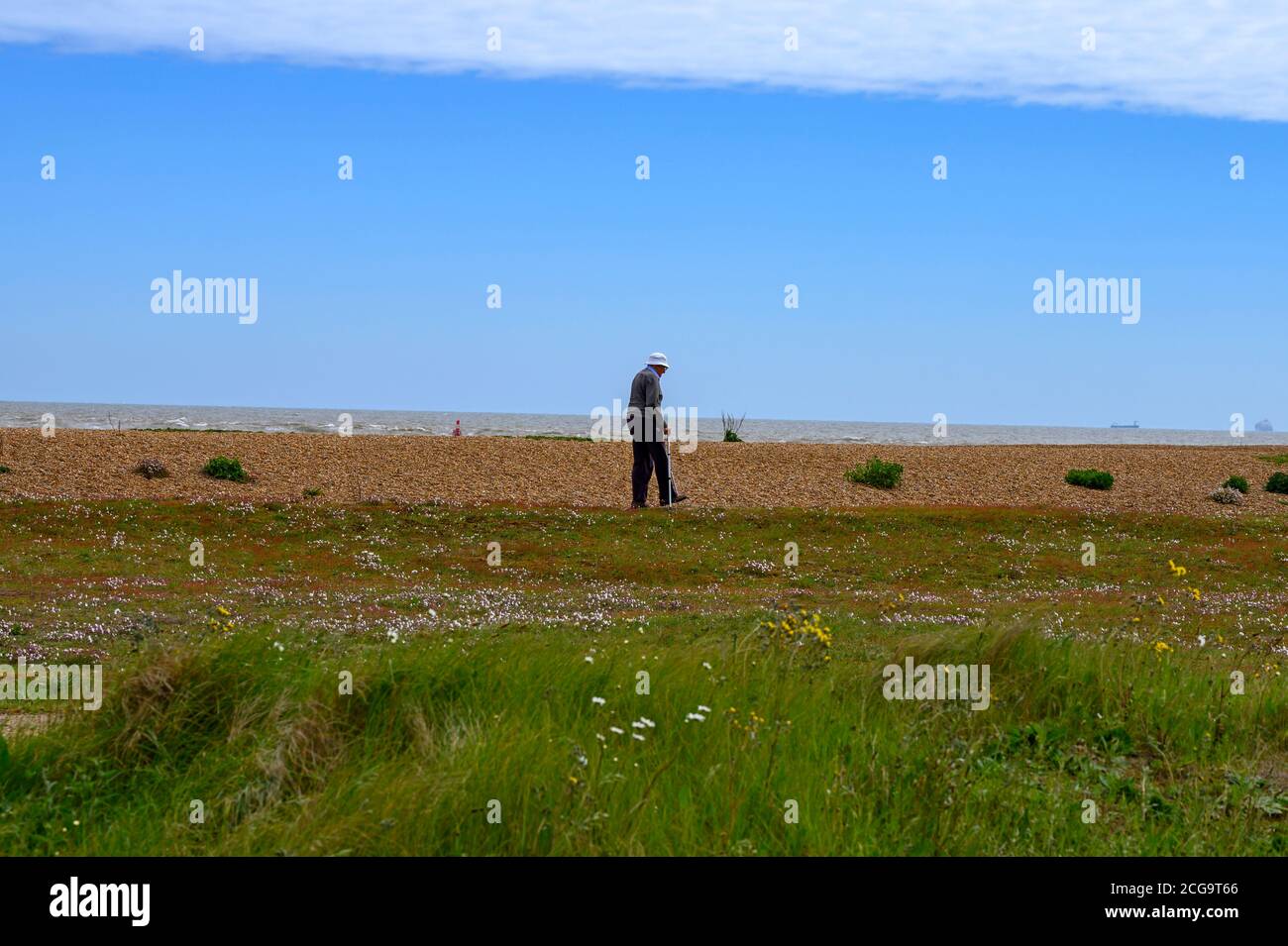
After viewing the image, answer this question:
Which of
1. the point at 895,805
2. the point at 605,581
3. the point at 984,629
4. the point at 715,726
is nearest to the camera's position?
the point at 895,805

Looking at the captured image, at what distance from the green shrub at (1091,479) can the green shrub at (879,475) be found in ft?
17.7

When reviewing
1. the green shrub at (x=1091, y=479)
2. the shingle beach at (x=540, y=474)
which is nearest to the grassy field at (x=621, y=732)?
the shingle beach at (x=540, y=474)

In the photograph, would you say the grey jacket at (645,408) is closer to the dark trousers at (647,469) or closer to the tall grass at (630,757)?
the dark trousers at (647,469)

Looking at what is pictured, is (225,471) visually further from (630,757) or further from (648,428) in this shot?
(630,757)

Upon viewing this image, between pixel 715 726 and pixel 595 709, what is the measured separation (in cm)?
76

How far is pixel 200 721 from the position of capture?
670 centimetres

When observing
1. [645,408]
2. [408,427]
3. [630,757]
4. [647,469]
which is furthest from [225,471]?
[408,427]

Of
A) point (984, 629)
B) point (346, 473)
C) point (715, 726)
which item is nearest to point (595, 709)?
point (715, 726)

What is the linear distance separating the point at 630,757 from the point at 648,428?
13429 millimetres

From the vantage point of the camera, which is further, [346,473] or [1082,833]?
[346,473]

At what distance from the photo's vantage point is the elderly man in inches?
762

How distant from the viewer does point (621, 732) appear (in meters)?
5.82

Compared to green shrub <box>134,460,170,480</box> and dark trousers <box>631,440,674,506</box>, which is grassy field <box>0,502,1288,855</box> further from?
green shrub <box>134,460,170,480</box>
